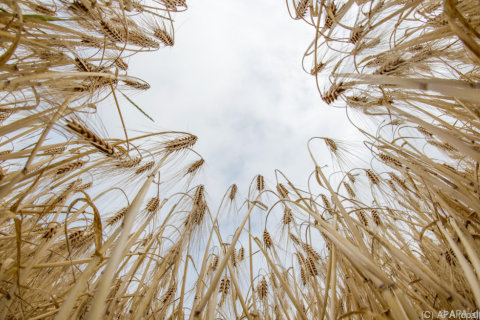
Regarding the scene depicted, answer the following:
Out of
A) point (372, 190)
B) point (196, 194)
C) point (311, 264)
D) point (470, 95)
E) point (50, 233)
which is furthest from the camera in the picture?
point (372, 190)

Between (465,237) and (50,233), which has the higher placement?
(50,233)

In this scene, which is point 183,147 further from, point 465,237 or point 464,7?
point 464,7

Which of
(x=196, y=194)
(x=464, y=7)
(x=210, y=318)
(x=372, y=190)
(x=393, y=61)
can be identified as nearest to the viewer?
(x=210, y=318)

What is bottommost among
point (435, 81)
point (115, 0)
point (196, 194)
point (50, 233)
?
point (435, 81)

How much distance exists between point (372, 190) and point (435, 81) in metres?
2.14

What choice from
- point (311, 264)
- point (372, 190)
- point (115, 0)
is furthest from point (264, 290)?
point (115, 0)

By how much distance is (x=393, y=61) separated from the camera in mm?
1896

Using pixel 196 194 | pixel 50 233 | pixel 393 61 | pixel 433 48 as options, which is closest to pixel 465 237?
pixel 393 61

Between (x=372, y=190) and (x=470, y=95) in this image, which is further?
(x=372, y=190)

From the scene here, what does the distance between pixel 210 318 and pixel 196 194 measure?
4.39 feet

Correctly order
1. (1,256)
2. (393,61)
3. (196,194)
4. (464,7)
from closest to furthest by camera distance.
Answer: (464,7)
(1,256)
(393,61)
(196,194)

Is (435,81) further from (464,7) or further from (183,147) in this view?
(183,147)

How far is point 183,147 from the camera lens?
7.06ft

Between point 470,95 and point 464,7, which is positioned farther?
point 464,7
